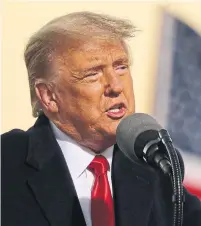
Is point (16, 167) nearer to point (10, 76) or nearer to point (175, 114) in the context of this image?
point (10, 76)

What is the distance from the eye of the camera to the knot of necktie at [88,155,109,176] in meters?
1.38

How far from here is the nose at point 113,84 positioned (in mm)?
1295

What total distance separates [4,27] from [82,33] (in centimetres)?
38

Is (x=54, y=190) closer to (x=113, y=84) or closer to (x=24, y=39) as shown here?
(x=113, y=84)

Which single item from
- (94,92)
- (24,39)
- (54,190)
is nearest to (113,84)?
(94,92)

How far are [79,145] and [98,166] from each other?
69mm

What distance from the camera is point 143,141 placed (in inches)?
37.6

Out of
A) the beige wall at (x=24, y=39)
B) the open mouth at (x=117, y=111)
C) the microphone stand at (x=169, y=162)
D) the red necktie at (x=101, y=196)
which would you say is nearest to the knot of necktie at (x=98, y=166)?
the red necktie at (x=101, y=196)

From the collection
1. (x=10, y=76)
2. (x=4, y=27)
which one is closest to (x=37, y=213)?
(x=10, y=76)

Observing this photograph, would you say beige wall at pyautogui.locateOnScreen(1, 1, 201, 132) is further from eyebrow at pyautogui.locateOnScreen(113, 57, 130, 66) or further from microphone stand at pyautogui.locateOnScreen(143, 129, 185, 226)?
microphone stand at pyautogui.locateOnScreen(143, 129, 185, 226)

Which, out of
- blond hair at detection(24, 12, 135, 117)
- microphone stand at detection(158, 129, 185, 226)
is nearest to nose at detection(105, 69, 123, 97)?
blond hair at detection(24, 12, 135, 117)

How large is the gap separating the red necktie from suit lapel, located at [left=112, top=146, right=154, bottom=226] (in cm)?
2

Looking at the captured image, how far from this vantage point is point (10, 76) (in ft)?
5.30

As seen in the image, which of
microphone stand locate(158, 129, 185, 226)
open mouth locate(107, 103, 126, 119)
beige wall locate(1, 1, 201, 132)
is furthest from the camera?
beige wall locate(1, 1, 201, 132)
